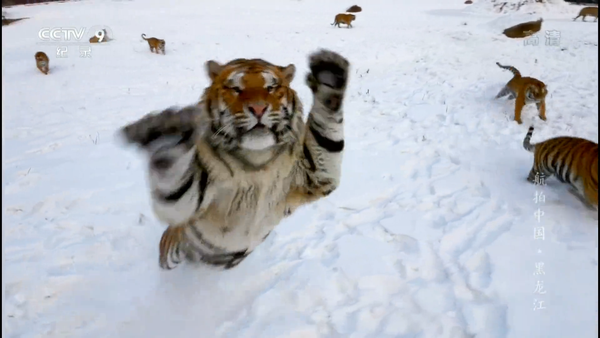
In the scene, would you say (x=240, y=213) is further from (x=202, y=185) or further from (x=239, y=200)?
(x=202, y=185)

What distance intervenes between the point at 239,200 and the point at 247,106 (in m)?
0.45

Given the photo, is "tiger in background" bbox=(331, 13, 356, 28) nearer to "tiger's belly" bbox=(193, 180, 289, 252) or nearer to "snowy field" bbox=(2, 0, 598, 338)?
"snowy field" bbox=(2, 0, 598, 338)

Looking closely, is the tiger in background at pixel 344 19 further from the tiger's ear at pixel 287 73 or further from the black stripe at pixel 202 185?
the black stripe at pixel 202 185

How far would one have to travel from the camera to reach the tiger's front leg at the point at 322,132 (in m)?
1.33

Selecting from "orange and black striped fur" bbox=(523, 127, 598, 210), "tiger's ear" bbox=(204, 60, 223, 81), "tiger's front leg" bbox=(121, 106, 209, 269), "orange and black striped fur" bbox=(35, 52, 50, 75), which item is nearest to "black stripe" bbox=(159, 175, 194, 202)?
"tiger's front leg" bbox=(121, 106, 209, 269)

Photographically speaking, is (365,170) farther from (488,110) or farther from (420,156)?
(488,110)

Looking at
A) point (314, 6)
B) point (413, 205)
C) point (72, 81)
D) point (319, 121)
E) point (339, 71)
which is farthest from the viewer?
point (314, 6)

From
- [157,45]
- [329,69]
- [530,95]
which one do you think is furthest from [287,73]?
[157,45]

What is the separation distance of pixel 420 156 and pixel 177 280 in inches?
95.3

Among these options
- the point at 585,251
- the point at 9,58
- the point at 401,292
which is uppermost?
the point at 9,58

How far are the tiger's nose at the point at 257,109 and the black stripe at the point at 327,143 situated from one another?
361 mm

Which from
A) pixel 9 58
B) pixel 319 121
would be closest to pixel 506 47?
pixel 319 121

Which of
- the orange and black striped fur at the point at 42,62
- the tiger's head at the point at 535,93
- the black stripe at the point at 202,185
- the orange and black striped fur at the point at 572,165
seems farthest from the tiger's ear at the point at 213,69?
the orange and black striped fur at the point at 42,62

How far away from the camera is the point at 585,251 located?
1.83 m
